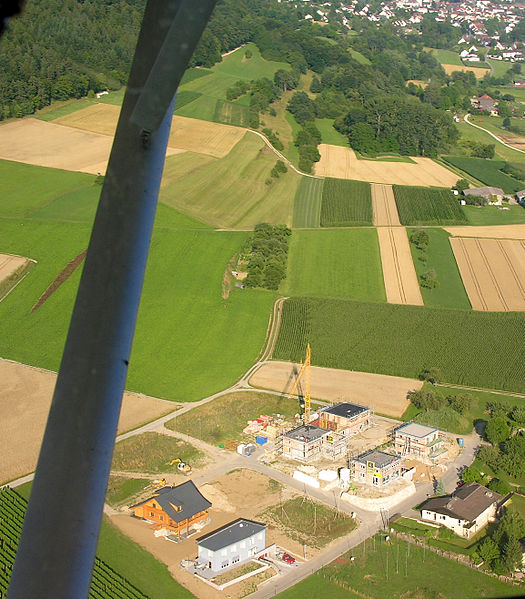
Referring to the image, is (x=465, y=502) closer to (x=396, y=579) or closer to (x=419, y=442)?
(x=419, y=442)

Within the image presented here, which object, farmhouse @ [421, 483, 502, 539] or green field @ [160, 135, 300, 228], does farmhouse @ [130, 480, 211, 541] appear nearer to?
farmhouse @ [421, 483, 502, 539]

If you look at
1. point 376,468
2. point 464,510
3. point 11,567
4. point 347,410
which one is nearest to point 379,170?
point 347,410

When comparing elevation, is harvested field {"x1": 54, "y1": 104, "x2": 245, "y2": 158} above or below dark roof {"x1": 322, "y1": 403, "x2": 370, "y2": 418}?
above

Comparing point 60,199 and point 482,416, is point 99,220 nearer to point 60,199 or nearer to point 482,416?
point 482,416

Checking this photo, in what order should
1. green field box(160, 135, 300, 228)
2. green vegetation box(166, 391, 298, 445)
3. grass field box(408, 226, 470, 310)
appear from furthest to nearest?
green field box(160, 135, 300, 228), grass field box(408, 226, 470, 310), green vegetation box(166, 391, 298, 445)

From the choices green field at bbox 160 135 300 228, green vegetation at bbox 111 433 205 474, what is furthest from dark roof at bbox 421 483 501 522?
green field at bbox 160 135 300 228

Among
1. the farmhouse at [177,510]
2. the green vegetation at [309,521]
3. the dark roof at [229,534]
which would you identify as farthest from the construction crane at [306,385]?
the dark roof at [229,534]

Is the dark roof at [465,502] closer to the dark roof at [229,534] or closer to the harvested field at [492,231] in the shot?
the dark roof at [229,534]
